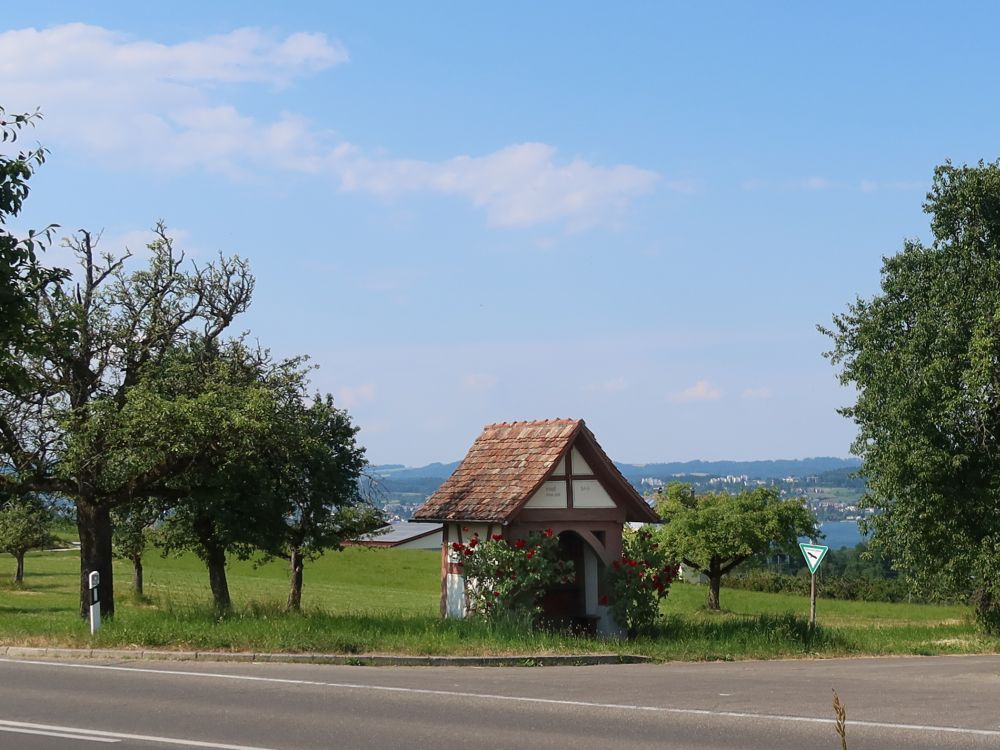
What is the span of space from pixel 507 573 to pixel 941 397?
13.8m

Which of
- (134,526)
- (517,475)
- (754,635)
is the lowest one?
(754,635)

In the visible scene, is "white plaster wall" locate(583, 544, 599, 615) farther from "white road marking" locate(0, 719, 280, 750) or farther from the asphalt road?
"white road marking" locate(0, 719, 280, 750)

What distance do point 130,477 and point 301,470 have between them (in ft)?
33.4

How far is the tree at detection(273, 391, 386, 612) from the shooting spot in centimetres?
3189

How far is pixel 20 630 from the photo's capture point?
19.3m

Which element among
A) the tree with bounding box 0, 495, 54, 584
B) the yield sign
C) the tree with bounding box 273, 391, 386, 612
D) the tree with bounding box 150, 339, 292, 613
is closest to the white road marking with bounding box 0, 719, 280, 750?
the tree with bounding box 150, 339, 292, 613

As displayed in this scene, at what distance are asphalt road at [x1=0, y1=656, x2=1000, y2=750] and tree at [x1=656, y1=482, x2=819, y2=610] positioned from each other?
1430 inches

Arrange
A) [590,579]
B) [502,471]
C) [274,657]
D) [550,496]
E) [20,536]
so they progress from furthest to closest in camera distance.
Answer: [20,536], [590,579], [502,471], [550,496], [274,657]

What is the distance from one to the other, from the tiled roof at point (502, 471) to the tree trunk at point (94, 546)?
6.00 metres

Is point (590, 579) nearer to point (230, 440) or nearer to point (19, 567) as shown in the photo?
point (230, 440)

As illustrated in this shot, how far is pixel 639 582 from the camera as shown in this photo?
22938 mm

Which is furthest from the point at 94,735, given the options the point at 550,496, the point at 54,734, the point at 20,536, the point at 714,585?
the point at 714,585

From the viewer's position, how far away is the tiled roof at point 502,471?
75.0 ft

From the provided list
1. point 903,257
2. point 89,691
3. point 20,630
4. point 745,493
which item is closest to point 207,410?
point 20,630
